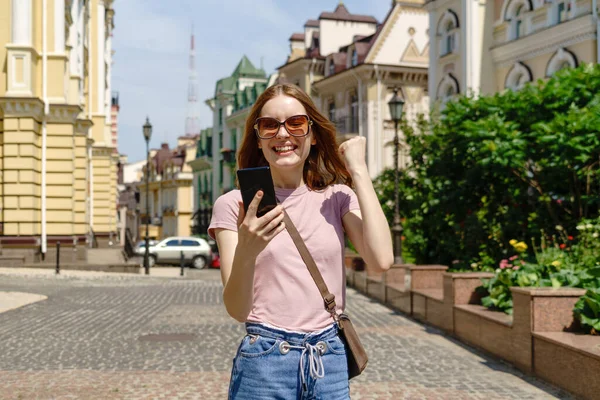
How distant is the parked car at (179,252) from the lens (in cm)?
4147

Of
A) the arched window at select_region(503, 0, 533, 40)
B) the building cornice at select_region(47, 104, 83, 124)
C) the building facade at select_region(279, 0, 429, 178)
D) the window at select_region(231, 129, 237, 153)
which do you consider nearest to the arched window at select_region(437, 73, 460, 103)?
the arched window at select_region(503, 0, 533, 40)

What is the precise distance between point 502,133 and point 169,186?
278 ft

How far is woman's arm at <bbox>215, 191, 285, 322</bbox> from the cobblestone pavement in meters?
4.94

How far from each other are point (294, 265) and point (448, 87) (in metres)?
32.0

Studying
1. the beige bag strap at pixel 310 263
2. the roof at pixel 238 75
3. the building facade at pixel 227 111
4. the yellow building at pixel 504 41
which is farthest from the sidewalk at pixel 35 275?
the roof at pixel 238 75

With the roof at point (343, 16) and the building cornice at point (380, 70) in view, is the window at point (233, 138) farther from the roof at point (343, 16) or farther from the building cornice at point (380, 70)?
the building cornice at point (380, 70)

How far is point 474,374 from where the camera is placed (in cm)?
917

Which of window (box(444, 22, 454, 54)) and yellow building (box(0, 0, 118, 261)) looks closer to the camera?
yellow building (box(0, 0, 118, 261))

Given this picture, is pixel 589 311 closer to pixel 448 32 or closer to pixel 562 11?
pixel 562 11

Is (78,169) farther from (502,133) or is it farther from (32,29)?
(502,133)

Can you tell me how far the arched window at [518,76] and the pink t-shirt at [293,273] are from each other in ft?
89.2

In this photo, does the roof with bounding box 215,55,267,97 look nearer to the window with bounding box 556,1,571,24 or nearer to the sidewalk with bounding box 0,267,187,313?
the sidewalk with bounding box 0,267,187,313

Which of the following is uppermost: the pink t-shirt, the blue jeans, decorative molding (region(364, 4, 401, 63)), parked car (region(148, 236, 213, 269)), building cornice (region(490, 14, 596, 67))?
→ decorative molding (region(364, 4, 401, 63))

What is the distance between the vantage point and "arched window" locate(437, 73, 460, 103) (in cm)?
3356
